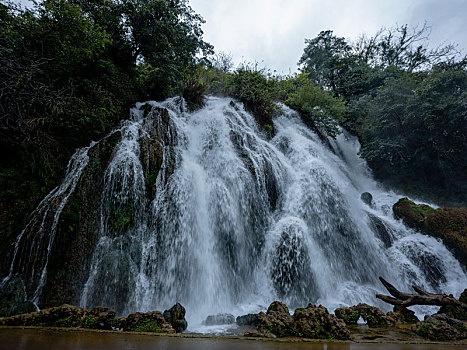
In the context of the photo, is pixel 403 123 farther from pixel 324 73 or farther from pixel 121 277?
pixel 121 277

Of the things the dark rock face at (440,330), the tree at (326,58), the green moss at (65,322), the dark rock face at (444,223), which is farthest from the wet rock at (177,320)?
the tree at (326,58)

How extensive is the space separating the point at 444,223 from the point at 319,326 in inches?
302

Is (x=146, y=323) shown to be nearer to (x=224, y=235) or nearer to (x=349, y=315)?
(x=349, y=315)

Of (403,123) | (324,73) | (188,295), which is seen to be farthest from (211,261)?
(324,73)

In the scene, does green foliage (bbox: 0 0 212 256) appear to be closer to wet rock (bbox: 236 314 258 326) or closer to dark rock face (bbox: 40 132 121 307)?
dark rock face (bbox: 40 132 121 307)

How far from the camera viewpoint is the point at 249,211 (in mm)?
6996

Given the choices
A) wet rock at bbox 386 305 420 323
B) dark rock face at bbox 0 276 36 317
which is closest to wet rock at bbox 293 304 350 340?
wet rock at bbox 386 305 420 323

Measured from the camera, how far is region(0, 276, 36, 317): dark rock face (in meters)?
4.00

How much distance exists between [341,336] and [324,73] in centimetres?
2081

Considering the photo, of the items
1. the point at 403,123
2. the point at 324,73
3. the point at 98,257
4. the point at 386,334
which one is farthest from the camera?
the point at 324,73

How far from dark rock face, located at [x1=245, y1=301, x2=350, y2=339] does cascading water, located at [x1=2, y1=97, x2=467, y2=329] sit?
204cm

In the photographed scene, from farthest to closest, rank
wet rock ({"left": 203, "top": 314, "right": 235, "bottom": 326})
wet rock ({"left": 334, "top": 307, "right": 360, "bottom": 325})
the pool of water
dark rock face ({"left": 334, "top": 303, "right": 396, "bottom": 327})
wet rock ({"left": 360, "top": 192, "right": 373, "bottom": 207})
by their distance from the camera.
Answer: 1. wet rock ({"left": 360, "top": 192, "right": 373, "bottom": 207})
2. wet rock ({"left": 203, "top": 314, "right": 235, "bottom": 326})
3. wet rock ({"left": 334, "top": 307, "right": 360, "bottom": 325})
4. dark rock face ({"left": 334, "top": 303, "right": 396, "bottom": 327})
5. the pool of water

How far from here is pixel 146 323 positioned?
9.79ft

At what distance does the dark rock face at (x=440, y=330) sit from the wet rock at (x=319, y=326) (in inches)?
41.5
